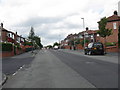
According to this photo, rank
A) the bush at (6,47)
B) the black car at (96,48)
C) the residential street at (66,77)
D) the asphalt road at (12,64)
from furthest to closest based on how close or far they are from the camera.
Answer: the bush at (6,47) → the black car at (96,48) → the asphalt road at (12,64) → the residential street at (66,77)

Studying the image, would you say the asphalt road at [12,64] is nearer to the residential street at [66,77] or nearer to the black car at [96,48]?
the residential street at [66,77]

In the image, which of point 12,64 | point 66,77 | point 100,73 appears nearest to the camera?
point 66,77

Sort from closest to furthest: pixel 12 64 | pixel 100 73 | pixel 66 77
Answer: pixel 66 77, pixel 100 73, pixel 12 64

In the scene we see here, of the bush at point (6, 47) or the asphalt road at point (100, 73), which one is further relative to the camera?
the bush at point (6, 47)

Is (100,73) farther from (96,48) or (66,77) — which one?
(96,48)

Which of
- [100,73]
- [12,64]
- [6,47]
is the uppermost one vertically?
[6,47]

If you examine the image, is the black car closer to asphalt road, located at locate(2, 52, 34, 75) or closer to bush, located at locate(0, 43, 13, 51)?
asphalt road, located at locate(2, 52, 34, 75)

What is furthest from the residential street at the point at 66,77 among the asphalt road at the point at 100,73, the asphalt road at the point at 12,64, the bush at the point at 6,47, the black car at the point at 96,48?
the bush at the point at 6,47

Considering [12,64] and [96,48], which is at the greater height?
[96,48]

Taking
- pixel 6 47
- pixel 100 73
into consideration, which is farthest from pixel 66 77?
pixel 6 47

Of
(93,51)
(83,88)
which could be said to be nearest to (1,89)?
(83,88)

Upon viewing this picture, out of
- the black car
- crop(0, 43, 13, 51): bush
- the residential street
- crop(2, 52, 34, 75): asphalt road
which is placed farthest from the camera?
crop(0, 43, 13, 51): bush

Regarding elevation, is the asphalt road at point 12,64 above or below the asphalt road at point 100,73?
below

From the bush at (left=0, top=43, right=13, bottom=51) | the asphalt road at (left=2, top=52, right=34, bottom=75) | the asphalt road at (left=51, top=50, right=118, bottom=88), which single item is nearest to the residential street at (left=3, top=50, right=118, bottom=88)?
the asphalt road at (left=51, top=50, right=118, bottom=88)
